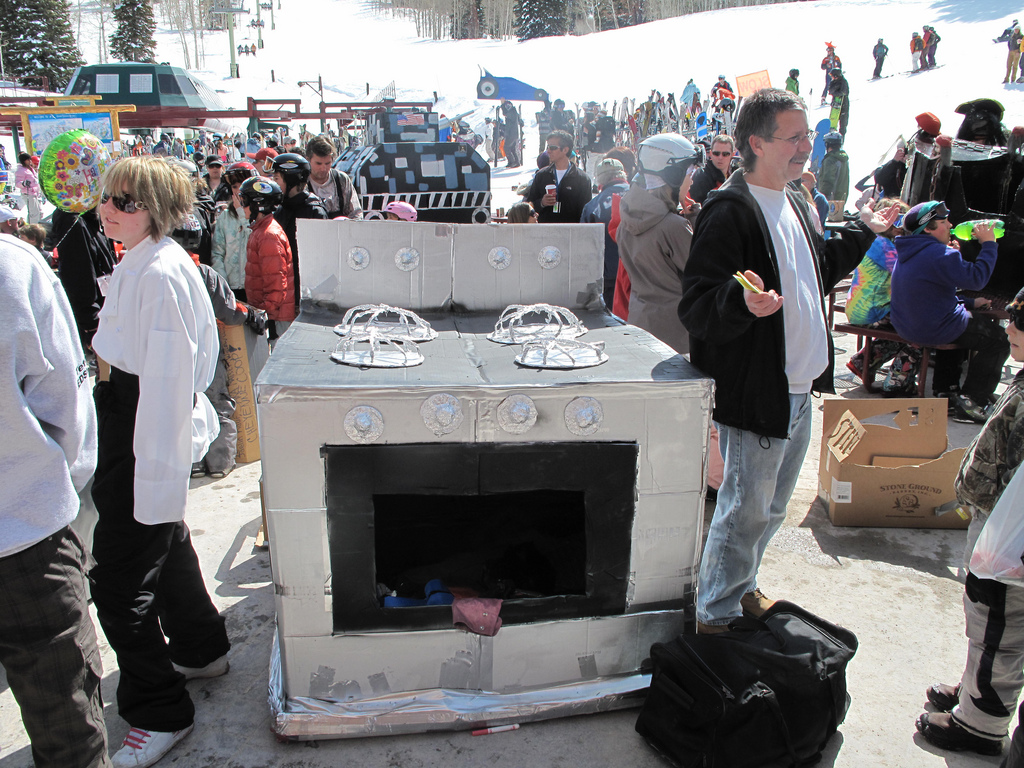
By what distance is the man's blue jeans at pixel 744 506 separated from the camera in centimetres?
252

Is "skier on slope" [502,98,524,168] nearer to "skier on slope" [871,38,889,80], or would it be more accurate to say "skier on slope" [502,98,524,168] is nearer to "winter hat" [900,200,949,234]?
"skier on slope" [871,38,889,80]

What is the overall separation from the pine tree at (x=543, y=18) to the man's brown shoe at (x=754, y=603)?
73188 millimetres

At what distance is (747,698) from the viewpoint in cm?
209

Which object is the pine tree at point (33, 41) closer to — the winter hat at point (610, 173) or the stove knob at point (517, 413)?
the winter hat at point (610, 173)

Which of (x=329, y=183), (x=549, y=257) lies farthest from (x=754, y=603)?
(x=329, y=183)

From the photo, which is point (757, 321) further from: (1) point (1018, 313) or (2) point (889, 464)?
(2) point (889, 464)

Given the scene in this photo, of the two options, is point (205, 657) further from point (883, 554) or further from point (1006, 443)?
point (883, 554)

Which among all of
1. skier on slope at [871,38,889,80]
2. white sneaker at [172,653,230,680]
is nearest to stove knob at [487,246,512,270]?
white sneaker at [172,653,230,680]

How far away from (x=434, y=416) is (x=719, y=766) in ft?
4.31

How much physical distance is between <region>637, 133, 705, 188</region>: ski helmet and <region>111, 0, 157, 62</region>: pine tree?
209ft

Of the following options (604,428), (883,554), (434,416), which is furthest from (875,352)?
(434,416)

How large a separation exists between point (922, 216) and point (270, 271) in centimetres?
434

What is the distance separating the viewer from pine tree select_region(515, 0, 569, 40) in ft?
221

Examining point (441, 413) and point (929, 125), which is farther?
point (929, 125)
